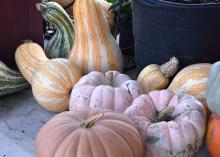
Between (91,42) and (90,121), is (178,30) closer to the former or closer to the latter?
(91,42)

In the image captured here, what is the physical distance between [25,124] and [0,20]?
0.60 meters

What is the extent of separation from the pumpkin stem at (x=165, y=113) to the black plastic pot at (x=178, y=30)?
45cm

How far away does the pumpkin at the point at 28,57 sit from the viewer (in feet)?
6.86

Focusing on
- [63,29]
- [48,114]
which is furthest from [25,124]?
[63,29]

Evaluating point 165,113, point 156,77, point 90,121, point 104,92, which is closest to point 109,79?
point 104,92

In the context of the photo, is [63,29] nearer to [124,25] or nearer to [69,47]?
[69,47]

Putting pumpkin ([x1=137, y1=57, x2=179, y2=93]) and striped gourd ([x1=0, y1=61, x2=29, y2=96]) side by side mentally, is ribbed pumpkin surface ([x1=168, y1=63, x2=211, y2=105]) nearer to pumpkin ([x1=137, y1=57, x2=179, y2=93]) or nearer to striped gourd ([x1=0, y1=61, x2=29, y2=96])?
pumpkin ([x1=137, y1=57, x2=179, y2=93])

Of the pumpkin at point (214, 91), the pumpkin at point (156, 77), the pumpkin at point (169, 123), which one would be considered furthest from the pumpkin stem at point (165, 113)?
the pumpkin at point (156, 77)

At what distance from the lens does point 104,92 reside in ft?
5.50

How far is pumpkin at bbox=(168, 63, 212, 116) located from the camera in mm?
1781

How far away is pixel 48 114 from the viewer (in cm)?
200

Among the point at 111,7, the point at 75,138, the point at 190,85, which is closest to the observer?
the point at 75,138

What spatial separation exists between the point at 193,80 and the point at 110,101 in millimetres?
394

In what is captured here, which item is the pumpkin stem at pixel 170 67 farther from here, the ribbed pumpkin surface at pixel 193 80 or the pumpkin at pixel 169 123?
the pumpkin at pixel 169 123
